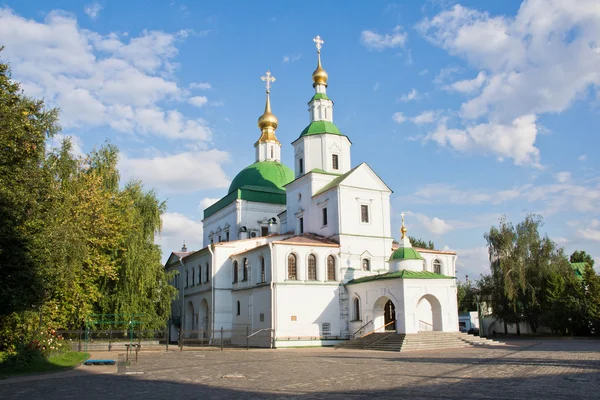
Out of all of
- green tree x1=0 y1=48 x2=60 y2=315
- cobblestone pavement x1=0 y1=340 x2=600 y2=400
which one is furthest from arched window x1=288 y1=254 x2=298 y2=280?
green tree x1=0 y1=48 x2=60 y2=315

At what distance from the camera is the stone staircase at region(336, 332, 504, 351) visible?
89.9ft

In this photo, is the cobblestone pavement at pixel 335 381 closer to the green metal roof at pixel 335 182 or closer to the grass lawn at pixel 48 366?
the grass lawn at pixel 48 366

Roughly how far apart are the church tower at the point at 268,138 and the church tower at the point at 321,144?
9247mm

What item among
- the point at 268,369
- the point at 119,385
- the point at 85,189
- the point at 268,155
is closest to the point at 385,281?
the point at 268,369

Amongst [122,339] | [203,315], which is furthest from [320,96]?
[122,339]

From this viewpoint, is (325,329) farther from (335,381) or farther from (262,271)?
(335,381)

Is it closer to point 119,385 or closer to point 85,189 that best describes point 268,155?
point 85,189

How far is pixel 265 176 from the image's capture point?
47625 millimetres

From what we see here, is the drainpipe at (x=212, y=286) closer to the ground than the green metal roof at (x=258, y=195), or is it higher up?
closer to the ground

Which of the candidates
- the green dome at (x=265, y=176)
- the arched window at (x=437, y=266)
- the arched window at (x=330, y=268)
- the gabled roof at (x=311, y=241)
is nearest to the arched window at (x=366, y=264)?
the arched window at (x=330, y=268)

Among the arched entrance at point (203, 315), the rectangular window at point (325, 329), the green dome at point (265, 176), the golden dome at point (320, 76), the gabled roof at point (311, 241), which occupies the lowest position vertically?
the rectangular window at point (325, 329)

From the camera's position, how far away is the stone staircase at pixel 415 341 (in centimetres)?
2739

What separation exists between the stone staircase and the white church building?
76 cm

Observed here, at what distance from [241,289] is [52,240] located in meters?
17.9
